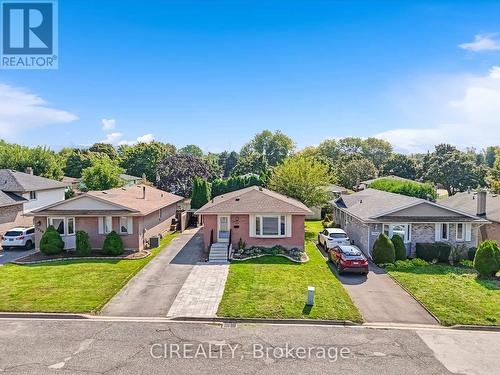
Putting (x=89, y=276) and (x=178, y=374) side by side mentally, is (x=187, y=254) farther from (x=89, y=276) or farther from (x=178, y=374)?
(x=178, y=374)

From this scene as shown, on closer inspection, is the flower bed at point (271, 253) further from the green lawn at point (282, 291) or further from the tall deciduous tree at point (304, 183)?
the tall deciduous tree at point (304, 183)

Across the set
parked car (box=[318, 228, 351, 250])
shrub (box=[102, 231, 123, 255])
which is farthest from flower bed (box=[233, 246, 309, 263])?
shrub (box=[102, 231, 123, 255])

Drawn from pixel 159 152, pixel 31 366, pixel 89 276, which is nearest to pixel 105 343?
pixel 31 366

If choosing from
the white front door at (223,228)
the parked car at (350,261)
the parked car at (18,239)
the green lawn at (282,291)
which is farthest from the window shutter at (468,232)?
the parked car at (18,239)

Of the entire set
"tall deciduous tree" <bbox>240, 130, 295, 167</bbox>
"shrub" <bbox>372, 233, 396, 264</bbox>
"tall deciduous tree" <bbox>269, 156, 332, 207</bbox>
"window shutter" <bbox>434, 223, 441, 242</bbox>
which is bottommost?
"shrub" <bbox>372, 233, 396, 264</bbox>

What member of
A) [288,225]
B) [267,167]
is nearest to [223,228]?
[288,225]

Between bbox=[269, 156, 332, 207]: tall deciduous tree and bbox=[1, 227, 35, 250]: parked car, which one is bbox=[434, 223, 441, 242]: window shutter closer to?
bbox=[269, 156, 332, 207]: tall deciduous tree

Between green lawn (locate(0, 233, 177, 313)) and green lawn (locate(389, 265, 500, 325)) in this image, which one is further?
green lawn (locate(0, 233, 177, 313))
